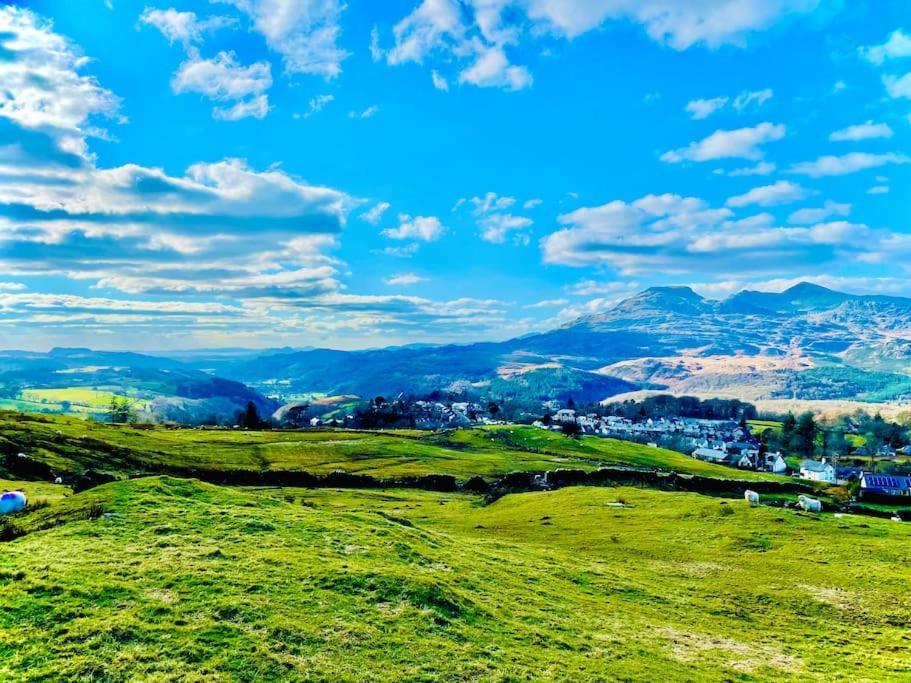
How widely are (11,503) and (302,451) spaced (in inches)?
3775

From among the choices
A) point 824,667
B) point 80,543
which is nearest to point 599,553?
point 824,667

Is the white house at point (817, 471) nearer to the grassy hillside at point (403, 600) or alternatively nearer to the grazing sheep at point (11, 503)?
the grassy hillside at point (403, 600)

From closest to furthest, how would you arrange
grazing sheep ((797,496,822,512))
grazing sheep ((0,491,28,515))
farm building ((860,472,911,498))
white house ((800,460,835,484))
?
1. grazing sheep ((0,491,28,515))
2. grazing sheep ((797,496,822,512))
3. farm building ((860,472,911,498))
4. white house ((800,460,835,484))

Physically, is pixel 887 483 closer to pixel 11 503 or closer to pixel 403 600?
pixel 403 600

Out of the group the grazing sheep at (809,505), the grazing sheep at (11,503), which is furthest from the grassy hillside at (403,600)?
the grazing sheep at (809,505)

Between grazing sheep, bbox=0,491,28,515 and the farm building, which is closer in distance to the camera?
grazing sheep, bbox=0,491,28,515

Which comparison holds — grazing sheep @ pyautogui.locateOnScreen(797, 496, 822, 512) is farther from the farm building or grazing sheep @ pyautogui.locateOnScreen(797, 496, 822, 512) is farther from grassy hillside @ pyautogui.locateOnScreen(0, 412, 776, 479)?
the farm building

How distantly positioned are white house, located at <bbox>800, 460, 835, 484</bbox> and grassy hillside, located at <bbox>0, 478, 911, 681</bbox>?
150m

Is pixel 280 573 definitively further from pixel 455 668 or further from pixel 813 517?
pixel 813 517

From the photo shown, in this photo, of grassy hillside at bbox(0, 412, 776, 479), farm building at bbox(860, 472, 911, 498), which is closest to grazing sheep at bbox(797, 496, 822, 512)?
grassy hillside at bbox(0, 412, 776, 479)

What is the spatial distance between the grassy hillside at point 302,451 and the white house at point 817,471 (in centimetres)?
4515

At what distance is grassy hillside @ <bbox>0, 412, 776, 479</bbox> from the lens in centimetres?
8669

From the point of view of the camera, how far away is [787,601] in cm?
3603

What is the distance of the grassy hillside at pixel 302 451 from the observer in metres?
86.7
